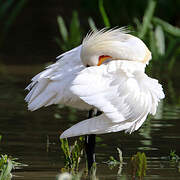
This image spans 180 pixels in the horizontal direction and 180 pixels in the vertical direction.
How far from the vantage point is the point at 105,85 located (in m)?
5.48

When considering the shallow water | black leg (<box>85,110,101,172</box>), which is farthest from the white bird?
the shallow water

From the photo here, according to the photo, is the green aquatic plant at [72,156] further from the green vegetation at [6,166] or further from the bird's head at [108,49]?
the bird's head at [108,49]

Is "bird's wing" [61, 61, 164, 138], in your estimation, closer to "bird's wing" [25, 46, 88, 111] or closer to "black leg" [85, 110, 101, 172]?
"bird's wing" [25, 46, 88, 111]

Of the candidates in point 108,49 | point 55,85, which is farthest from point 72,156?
point 108,49

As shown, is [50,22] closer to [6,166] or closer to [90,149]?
[90,149]

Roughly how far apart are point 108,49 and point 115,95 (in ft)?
2.11

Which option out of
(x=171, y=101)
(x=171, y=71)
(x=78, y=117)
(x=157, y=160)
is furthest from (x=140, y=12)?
(x=157, y=160)

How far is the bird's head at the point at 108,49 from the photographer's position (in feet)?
19.5

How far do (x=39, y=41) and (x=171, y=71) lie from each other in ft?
18.8

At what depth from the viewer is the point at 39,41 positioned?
17.9 meters

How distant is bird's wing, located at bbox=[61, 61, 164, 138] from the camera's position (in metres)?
5.35

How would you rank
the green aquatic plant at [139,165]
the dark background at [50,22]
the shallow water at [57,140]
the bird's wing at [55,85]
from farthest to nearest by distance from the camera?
the dark background at [50,22] < the shallow water at [57,140] < the bird's wing at [55,85] < the green aquatic plant at [139,165]

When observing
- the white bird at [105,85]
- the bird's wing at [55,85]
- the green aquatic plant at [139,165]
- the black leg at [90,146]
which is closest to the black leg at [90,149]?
the black leg at [90,146]

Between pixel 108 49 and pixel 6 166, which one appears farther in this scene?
pixel 108 49
